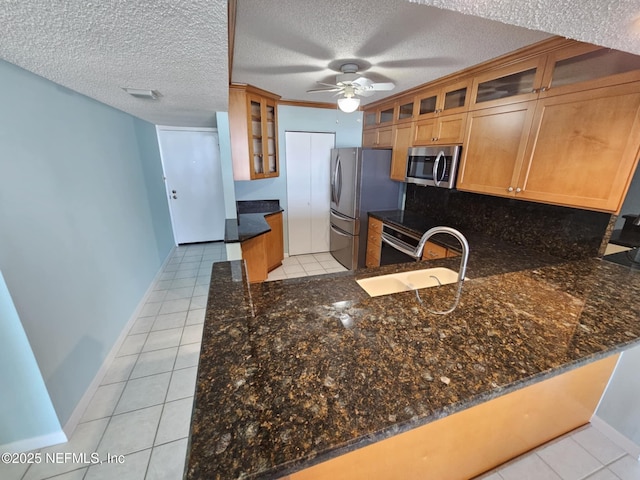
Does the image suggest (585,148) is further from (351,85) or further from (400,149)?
(400,149)

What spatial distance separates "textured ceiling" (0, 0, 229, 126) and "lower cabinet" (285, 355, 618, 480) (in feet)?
4.64

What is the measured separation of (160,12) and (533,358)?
1.57 metres

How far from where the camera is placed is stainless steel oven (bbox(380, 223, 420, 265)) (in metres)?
2.60

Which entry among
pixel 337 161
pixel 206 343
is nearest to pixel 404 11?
pixel 206 343

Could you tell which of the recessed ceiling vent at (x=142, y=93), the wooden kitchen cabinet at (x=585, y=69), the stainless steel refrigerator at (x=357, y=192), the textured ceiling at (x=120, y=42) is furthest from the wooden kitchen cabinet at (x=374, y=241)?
the recessed ceiling vent at (x=142, y=93)

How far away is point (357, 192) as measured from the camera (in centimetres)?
324

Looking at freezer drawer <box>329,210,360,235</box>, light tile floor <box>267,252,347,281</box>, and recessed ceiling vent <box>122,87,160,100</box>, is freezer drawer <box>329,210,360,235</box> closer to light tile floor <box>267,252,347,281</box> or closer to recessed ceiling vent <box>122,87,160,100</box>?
light tile floor <box>267,252,347,281</box>

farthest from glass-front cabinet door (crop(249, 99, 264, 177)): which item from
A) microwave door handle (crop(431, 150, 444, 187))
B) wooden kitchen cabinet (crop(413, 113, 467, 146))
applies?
microwave door handle (crop(431, 150, 444, 187))

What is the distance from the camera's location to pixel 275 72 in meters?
2.23

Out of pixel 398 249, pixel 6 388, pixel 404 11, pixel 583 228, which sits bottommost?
pixel 6 388

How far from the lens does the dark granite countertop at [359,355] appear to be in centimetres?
53

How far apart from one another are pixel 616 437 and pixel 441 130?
96.4 inches

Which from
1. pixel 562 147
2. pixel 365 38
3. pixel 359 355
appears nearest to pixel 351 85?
pixel 365 38

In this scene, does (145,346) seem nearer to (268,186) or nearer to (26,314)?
(26,314)
